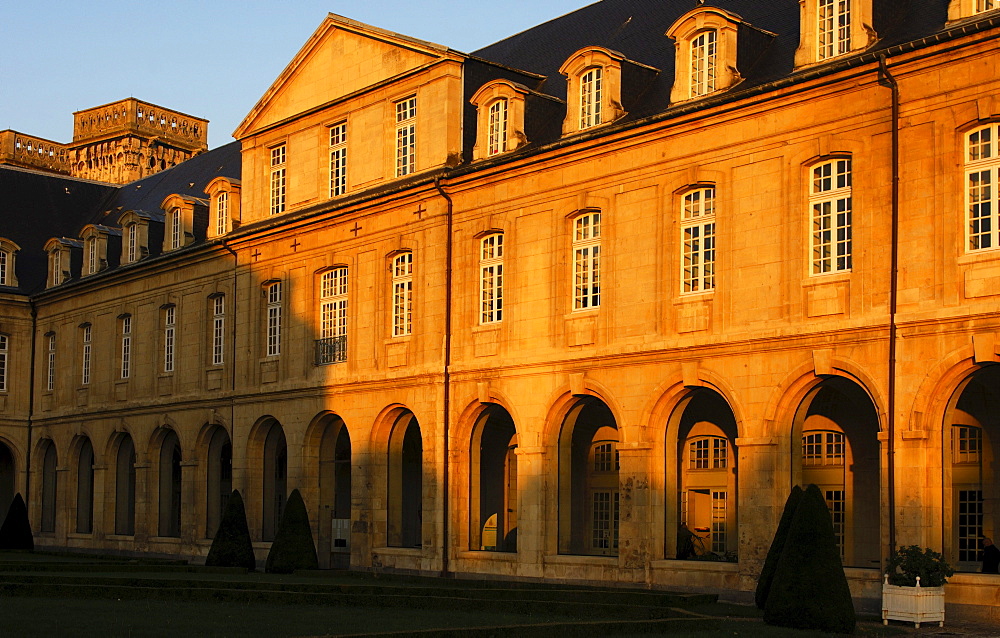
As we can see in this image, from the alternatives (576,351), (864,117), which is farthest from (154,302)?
(864,117)

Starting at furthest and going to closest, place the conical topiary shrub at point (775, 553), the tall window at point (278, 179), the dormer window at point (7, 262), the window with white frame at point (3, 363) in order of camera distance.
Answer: the dormer window at point (7, 262) → the window with white frame at point (3, 363) → the tall window at point (278, 179) → the conical topiary shrub at point (775, 553)

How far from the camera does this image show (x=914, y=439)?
22.5m

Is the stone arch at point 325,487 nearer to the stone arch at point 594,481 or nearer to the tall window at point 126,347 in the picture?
the stone arch at point 594,481

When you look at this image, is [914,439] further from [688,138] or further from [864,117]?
[688,138]

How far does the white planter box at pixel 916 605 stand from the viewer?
20406 mm

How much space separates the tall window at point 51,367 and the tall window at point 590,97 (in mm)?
27382

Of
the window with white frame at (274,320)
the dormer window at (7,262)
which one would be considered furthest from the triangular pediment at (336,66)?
the dormer window at (7,262)

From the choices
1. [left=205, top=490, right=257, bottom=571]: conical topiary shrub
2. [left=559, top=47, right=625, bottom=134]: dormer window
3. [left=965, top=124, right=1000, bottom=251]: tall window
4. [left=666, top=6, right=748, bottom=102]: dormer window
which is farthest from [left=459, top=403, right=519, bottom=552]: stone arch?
[left=965, top=124, right=1000, bottom=251]: tall window

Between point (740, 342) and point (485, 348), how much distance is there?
24.3ft

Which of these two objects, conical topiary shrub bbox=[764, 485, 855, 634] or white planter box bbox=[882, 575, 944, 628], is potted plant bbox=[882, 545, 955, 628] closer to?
white planter box bbox=[882, 575, 944, 628]

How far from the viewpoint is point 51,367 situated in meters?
50.6

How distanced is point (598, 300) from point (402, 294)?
671 centimetres

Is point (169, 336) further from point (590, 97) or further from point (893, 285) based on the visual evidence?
point (893, 285)

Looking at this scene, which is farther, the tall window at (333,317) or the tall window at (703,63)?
the tall window at (333,317)
